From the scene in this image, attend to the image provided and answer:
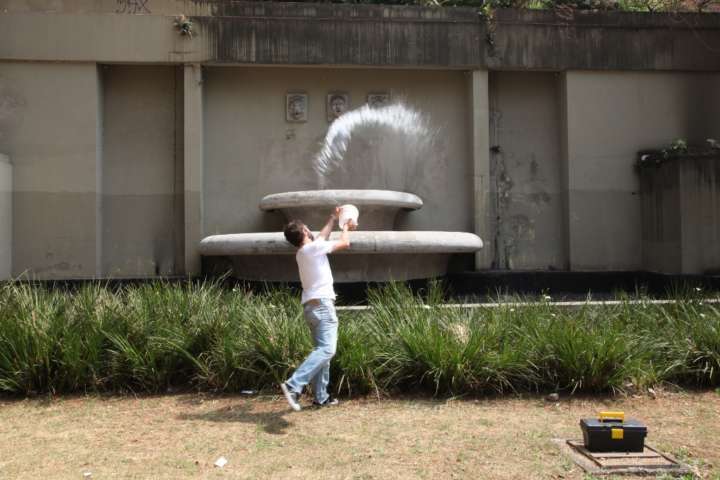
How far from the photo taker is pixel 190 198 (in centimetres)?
1080

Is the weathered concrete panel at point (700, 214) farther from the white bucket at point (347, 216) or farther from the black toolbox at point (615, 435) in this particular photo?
the white bucket at point (347, 216)

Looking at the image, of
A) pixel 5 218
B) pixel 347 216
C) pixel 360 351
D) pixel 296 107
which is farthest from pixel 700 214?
pixel 5 218

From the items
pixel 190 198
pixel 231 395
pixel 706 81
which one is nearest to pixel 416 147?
pixel 190 198

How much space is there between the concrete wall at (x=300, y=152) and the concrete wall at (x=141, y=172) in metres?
0.65

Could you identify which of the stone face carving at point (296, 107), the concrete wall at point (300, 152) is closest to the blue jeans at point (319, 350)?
the concrete wall at point (300, 152)

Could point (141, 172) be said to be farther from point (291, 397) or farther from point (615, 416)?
point (615, 416)

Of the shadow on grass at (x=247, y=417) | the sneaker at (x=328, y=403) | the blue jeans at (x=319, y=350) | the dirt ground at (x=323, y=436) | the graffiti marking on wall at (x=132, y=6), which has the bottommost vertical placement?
the dirt ground at (x=323, y=436)

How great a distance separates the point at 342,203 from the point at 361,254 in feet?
3.06

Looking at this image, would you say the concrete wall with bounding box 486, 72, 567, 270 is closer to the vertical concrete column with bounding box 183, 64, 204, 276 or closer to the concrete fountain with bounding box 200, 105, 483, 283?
the concrete fountain with bounding box 200, 105, 483, 283

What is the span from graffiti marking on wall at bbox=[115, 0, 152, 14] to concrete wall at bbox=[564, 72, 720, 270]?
7650 millimetres

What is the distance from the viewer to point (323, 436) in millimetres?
4430

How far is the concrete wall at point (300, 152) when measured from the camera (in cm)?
1134

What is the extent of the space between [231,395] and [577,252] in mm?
7716

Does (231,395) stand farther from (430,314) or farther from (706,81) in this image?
(706,81)
